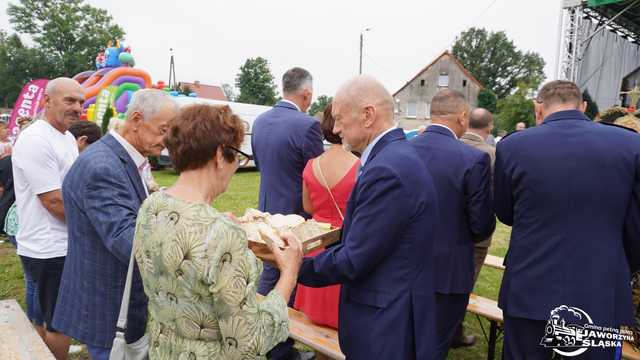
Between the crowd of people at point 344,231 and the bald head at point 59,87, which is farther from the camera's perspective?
the bald head at point 59,87

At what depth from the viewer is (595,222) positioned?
2332 millimetres

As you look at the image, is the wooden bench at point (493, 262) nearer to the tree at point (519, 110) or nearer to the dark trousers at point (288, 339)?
the dark trousers at point (288, 339)

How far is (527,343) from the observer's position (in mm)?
2555

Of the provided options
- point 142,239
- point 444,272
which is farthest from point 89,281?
point 444,272

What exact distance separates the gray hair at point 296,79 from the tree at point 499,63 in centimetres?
6492

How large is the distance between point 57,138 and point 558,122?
3.31m

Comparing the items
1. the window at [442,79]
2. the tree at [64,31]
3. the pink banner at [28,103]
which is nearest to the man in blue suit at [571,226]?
the pink banner at [28,103]

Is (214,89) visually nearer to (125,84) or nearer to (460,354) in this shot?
(125,84)

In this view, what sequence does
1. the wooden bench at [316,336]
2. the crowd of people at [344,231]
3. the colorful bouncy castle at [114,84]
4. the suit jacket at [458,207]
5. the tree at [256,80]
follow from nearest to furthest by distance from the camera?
the crowd of people at [344,231]
the wooden bench at [316,336]
the suit jacket at [458,207]
the colorful bouncy castle at [114,84]
the tree at [256,80]

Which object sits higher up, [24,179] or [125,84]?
[125,84]

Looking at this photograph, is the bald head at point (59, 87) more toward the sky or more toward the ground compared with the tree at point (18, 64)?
more toward the ground

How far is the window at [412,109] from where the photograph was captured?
45706 mm

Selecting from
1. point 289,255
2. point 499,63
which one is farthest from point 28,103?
point 499,63

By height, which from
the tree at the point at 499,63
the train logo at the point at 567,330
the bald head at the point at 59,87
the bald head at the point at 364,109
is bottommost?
the train logo at the point at 567,330
